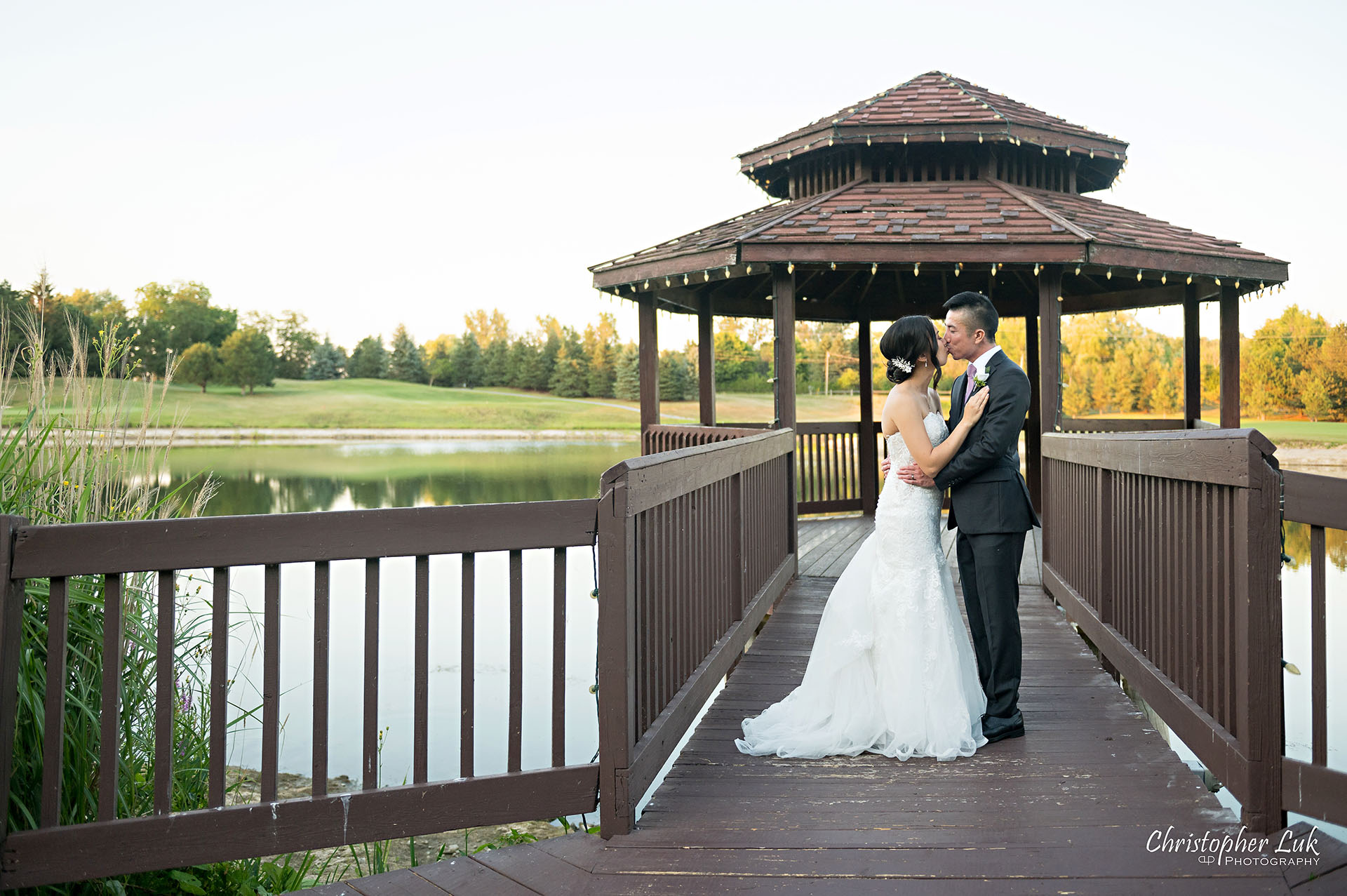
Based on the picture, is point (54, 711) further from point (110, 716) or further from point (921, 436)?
point (921, 436)

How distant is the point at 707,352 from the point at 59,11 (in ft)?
163

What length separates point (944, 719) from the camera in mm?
3564

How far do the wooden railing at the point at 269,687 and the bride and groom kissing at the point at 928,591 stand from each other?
129 centimetres

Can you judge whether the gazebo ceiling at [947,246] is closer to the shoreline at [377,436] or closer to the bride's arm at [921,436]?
the bride's arm at [921,436]

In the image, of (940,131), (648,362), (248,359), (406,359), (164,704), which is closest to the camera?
(164,704)

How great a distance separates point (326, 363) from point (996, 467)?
6945cm

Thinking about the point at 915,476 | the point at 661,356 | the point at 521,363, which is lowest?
the point at 915,476

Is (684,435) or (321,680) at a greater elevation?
(684,435)

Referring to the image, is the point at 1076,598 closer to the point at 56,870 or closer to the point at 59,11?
the point at 56,870

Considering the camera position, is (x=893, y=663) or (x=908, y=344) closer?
(x=893, y=663)

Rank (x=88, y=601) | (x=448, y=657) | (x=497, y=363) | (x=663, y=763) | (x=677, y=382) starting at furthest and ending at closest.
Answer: (x=497, y=363)
(x=677, y=382)
(x=448, y=657)
(x=663, y=763)
(x=88, y=601)

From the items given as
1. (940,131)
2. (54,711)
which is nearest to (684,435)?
(940,131)

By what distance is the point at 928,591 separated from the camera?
369cm

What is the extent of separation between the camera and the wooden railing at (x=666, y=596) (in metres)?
2.76
